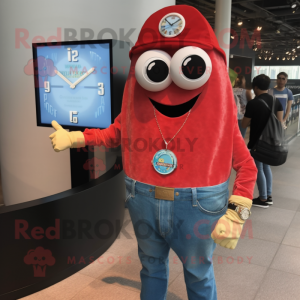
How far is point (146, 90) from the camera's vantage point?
52.7 inches

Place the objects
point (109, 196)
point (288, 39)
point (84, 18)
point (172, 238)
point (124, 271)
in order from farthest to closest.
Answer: point (288, 39)
point (84, 18)
point (109, 196)
point (124, 271)
point (172, 238)

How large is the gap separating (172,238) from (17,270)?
3.28ft

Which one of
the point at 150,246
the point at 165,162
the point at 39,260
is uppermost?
the point at 165,162

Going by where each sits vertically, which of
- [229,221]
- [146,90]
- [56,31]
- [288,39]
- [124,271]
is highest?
[288,39]

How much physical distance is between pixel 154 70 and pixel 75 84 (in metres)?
1.19

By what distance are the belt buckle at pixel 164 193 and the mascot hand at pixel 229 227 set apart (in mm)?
204

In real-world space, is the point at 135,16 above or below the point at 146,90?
above

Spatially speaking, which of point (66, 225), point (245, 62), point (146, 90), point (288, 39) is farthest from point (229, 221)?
point (288, 39)

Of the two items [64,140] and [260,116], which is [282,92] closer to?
[260,116]

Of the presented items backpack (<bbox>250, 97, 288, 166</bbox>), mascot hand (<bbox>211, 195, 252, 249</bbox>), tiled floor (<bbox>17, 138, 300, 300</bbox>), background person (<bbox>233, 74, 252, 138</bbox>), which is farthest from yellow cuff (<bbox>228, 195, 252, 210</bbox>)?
background person (<bbox>233, 74, 252, 138</bbox>)

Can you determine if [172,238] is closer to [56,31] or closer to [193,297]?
[193,297]

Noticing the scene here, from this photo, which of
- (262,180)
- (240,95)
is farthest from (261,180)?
(240,95)

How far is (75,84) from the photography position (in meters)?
2.30

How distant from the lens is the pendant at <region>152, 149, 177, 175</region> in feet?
4.22
